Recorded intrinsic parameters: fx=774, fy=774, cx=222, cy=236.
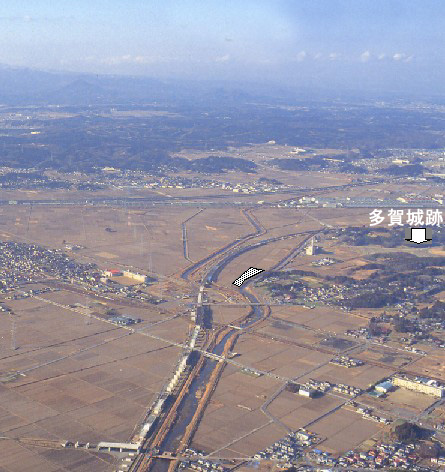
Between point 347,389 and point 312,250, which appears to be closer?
point 347,389

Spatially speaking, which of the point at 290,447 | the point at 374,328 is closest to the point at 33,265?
the point at 374,328

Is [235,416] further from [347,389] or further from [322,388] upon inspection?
[347,389]

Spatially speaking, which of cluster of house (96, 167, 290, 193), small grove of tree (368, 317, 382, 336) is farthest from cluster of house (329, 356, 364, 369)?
cluster of house (96, 167, 290, 193)

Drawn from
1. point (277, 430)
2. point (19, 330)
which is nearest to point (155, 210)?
point (19, 330)

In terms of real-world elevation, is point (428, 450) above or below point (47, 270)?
below

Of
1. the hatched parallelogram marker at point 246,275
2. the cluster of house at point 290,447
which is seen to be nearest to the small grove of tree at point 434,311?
the hatched parallelogram marker at point 246,275

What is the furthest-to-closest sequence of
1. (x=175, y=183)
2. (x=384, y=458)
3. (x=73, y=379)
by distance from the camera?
(x=175, y=183) → (x=73, y=379) → (x=384, y=458)

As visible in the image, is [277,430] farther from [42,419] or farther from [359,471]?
[42,419]
